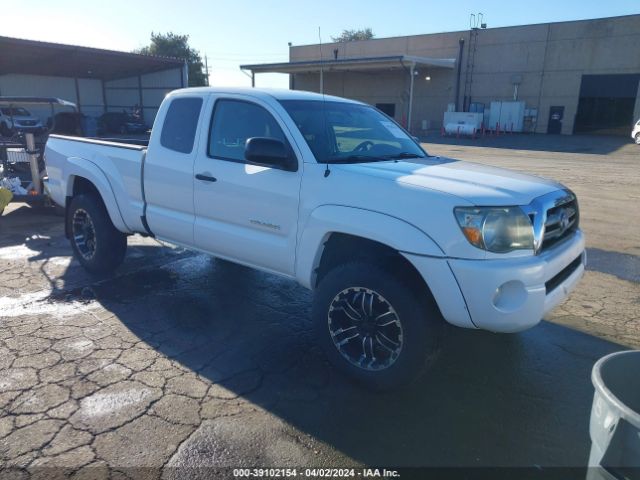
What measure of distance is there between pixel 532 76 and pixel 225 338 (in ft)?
124

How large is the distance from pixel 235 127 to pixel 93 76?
121 feet

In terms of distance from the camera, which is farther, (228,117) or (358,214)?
(228,117)

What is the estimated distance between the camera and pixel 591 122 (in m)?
34.9

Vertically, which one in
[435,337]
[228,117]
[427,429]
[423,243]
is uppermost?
[228,117]

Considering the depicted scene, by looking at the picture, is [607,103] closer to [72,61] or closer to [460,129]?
[460,129]

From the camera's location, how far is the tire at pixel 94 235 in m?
5.16

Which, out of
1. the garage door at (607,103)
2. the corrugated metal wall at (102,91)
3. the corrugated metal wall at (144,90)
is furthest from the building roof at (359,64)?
the garage door at (607,103)

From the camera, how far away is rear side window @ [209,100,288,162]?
393 centimetres

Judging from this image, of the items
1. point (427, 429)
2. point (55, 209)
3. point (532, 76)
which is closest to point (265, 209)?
point (427, 429)

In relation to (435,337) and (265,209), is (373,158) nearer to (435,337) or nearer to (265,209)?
(265,209)

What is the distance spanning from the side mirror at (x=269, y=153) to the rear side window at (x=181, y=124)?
107 centimetres

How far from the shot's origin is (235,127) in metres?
4.10

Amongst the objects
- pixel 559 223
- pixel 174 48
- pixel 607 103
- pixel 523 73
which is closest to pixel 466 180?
pixel 559 223

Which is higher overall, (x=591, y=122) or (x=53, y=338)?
(x=591, y=122)
